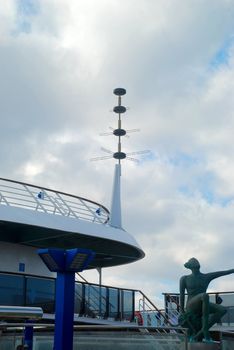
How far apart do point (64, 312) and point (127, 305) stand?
10.4 m

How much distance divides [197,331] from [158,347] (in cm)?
207

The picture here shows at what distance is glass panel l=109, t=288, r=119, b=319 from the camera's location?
16578 mm

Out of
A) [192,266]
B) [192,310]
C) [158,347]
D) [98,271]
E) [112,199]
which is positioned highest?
[112,199]

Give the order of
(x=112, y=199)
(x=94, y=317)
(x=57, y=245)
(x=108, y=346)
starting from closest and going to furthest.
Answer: (x=108, y=346)
(x=94, y=317)
(x=57, y=245)
(x=112, y=199)

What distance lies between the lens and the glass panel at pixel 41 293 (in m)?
14.8

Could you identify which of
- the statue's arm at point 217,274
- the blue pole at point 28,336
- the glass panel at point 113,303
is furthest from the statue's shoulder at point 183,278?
the glass panel at point 113,303

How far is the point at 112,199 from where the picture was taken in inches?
816

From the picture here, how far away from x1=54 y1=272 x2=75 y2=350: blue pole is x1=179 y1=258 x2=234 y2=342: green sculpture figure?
9.08 feet

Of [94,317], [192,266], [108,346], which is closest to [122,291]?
[94,317]

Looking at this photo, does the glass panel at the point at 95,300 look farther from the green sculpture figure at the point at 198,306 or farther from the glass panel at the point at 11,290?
the green sculpture figure at the point at 198,306

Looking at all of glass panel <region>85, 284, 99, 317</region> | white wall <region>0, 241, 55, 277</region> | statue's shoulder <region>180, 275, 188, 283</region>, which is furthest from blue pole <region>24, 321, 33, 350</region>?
white wall <region>0, 241, 55, 277</region>

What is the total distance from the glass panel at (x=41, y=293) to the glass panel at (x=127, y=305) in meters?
2.56

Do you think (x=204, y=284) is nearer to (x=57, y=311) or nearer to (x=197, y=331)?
(x=197, y=331)

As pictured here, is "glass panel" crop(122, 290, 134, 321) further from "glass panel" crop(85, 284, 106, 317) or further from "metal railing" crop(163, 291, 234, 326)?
"metal railing" crop(163, 291, 234, 326)
